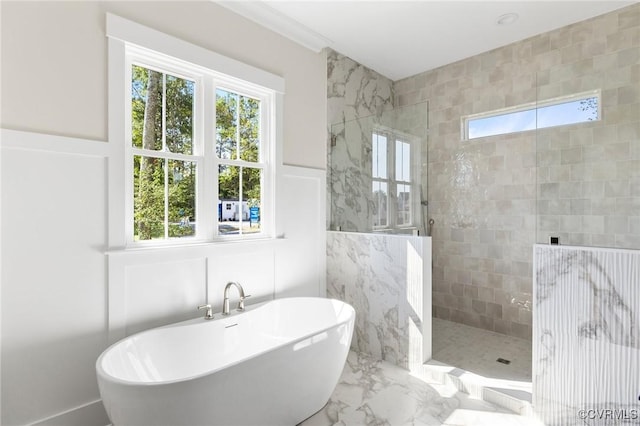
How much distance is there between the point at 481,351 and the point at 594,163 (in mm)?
1851

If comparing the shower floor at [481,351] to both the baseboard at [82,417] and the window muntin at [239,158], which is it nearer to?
the window muntin at [239,158]

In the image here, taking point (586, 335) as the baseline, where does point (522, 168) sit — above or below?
above

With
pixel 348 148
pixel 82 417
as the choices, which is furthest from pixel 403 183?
pixel 82 417

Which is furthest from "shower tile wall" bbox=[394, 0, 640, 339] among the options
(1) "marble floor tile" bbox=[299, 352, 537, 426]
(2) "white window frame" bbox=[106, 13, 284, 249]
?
(2) "white window frame" bbox=[106, 13, 284, 249]

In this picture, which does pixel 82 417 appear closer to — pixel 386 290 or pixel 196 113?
pixel 196 113

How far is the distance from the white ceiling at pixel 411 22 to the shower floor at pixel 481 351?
290 centimetres

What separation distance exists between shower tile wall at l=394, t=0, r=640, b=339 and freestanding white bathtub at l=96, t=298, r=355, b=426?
1.63m

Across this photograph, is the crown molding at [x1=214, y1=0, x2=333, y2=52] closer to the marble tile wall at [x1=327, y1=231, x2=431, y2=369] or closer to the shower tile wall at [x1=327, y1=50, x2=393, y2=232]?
the shower tile wall at [x1=327, y1=50, x2=393, y2=232]

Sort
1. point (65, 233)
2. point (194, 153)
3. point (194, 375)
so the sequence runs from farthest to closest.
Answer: point (194, 153) → point (65, 233) → point (194, 375)

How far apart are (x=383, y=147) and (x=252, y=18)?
4.96 ft

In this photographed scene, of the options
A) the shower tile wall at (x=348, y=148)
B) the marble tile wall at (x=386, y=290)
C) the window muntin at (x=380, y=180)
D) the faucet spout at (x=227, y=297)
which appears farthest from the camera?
the shower tile wall at (x=348, y=148)

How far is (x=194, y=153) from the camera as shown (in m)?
2.48

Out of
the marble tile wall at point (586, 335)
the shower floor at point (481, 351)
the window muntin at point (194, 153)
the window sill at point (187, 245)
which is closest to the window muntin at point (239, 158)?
the window muntin at point (194, 153)

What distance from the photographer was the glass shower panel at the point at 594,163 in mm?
1870
